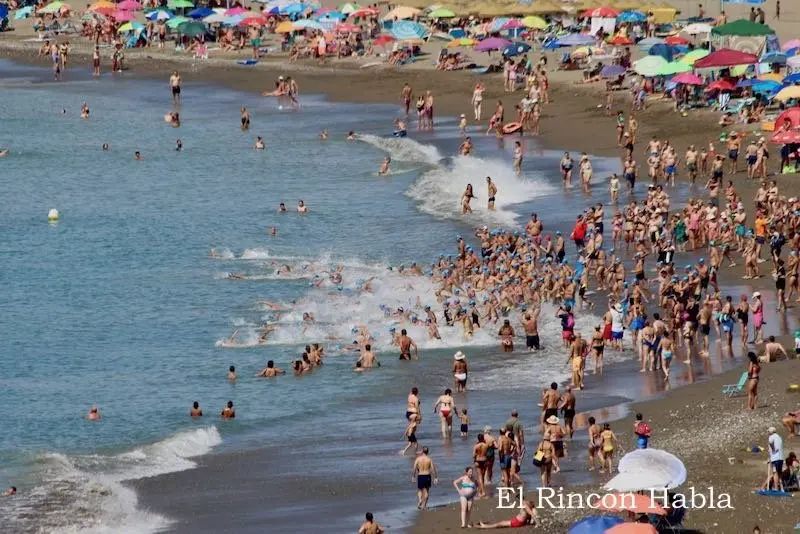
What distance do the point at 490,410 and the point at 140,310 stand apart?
1238 cm

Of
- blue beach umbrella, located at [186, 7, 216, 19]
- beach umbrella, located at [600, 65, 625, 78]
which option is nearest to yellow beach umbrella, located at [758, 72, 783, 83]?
beach umbrella, located at [600, 65, 625, 78]

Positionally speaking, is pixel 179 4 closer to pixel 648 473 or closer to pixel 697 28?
pixel 697 28

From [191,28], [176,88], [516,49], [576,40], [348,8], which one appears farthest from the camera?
[191,28]

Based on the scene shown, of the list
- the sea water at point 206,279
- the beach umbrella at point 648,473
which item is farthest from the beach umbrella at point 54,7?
the beach umbrella at point 648,473

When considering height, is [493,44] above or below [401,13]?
below

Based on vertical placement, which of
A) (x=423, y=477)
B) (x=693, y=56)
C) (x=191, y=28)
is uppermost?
(x=693, y=56)

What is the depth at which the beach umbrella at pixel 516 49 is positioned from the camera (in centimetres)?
5916

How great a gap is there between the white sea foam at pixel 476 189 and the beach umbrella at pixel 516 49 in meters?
11.2

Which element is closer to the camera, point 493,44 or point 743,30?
point 743,30

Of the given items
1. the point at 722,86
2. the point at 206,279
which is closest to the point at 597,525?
the point at 206,279

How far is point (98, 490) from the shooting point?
939 inches

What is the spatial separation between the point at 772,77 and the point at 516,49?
14.2m

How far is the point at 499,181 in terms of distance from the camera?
4591 cm

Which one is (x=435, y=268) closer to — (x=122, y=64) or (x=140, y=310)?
(x=140, y=310)
